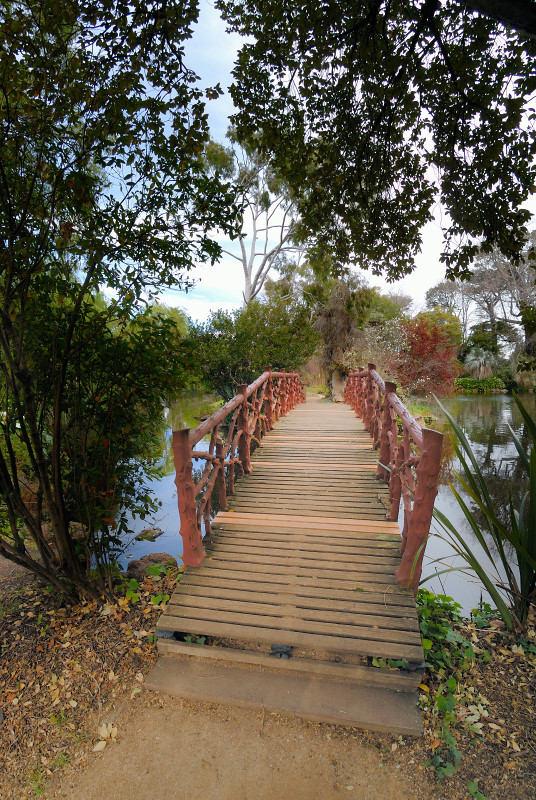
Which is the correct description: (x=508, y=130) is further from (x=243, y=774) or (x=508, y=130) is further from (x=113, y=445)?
(x=243, y=774)

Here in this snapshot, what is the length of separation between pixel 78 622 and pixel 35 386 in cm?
187

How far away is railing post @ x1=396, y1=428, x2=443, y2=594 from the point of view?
8.21 feet

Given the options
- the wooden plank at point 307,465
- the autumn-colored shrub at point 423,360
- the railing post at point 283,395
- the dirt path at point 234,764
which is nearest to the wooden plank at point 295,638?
the dirt path at point 234,764

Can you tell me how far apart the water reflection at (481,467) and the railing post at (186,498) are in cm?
175

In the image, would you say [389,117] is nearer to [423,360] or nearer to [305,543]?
[305,543]

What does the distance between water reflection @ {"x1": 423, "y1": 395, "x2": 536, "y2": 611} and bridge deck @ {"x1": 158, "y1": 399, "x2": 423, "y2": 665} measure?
49 centimetres

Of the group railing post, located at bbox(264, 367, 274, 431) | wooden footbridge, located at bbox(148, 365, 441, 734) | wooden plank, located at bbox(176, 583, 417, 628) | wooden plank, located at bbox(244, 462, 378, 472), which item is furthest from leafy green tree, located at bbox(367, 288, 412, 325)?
wooden plank, located at bbox(176, 583, 417, 628)

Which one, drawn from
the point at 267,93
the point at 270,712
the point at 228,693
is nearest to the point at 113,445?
the point at 228,693

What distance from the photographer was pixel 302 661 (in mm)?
2436

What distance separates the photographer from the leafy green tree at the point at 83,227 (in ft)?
7.41

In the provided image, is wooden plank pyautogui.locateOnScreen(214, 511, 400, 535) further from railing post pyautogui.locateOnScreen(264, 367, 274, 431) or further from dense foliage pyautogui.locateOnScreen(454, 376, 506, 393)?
dense foliage pyautogui.locateOnScreen(454, 376, 506, 393)

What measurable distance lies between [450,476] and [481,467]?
2.77 meters

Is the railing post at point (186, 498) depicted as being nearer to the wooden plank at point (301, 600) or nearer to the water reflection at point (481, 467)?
the wooden plank at point (301, 600)

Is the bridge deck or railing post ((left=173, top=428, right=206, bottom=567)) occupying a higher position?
railing post ((left=173, top=428, right=206, bottom=567))
